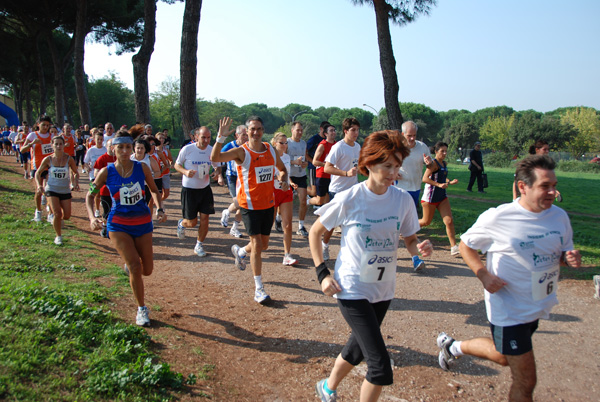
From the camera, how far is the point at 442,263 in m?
7.54

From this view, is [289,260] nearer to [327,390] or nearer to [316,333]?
[316,333]

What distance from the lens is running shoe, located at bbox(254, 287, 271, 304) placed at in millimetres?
5613

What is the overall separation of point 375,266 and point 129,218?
9.48 ft

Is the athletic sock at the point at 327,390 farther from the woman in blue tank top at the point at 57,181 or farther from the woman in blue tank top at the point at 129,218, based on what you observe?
the woman in blue tank top at the point at 57,181

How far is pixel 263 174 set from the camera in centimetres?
575

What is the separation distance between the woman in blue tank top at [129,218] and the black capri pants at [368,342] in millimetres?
2513

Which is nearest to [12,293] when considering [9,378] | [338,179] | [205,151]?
[9,378]

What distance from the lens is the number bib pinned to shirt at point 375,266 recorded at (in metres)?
3.02

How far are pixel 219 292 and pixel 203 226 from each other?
208 centimetres

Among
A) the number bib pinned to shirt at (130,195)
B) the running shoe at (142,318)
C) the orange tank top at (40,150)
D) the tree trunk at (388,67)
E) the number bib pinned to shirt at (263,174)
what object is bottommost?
the running shoe at (142,318)

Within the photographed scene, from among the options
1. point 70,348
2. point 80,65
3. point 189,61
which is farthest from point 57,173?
point 80,65

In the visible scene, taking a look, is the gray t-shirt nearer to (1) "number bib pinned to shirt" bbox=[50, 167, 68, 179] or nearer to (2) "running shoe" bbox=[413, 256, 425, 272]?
(2) "running shoe" bbox=[413, 256, 425, 272]

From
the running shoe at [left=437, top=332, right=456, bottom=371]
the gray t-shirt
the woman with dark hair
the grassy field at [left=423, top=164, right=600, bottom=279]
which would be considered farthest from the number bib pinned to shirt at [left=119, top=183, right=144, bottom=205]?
the grassy field at [left=423, top=164, right=600, bottom=279]

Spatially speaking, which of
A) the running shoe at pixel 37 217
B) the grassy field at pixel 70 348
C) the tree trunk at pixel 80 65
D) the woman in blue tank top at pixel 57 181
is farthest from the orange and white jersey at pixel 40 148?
the tree trunk at pixel 80 65
